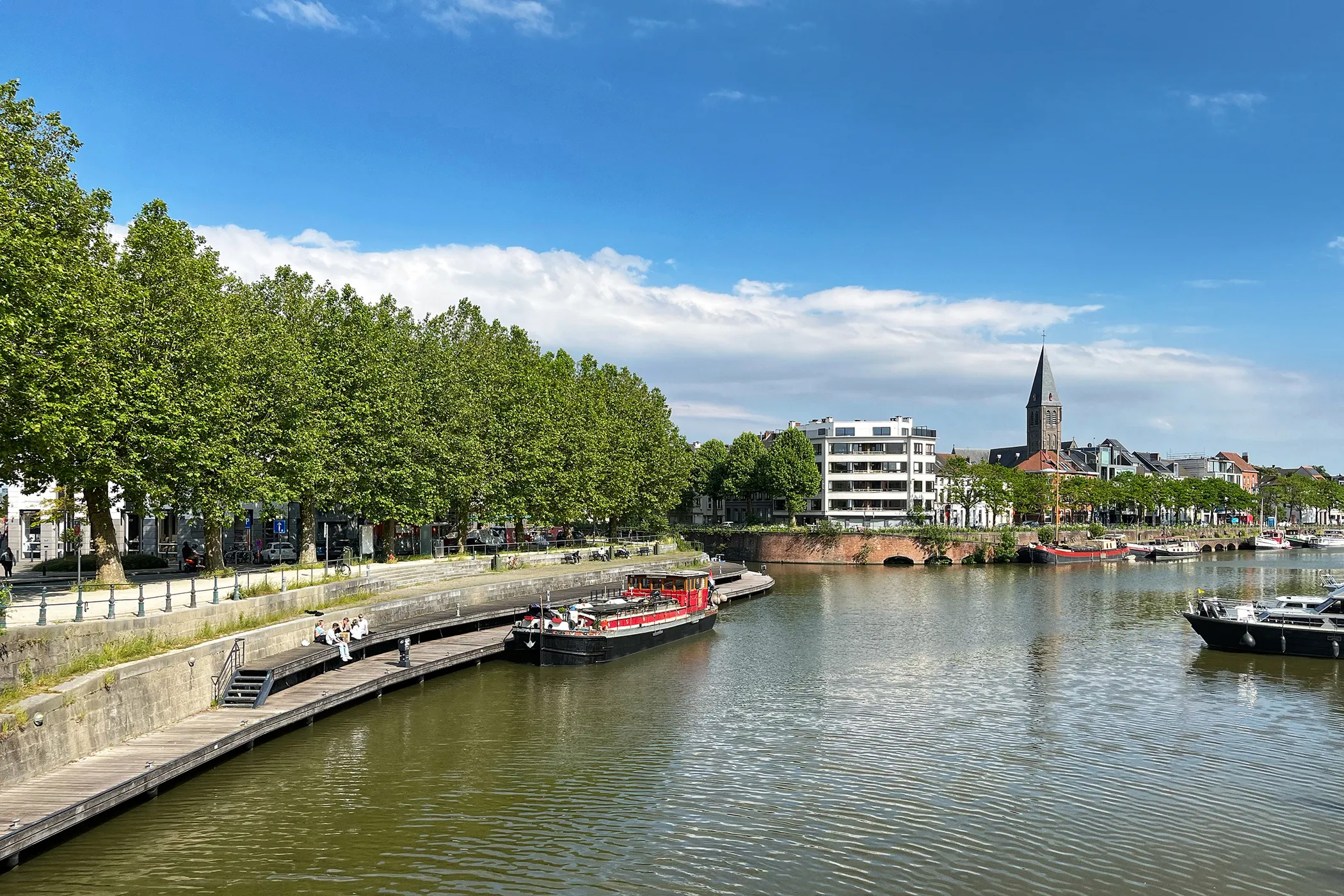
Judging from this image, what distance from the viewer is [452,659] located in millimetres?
42688

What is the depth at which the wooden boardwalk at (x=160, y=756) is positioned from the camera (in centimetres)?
2055

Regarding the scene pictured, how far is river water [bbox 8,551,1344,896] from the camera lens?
21.0 metres

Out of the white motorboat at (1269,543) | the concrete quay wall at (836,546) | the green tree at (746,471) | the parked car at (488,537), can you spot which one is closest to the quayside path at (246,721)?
the parked car at (488,537)

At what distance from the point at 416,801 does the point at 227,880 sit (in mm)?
5823

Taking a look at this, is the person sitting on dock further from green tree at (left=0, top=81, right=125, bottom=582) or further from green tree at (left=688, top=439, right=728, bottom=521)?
green tree at (left=688, top=439, right=728, bottom=521)

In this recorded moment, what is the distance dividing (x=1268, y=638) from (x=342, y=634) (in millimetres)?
47037

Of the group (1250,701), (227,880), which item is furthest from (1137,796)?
(227,880)

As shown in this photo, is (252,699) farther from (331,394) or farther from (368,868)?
(331,394)

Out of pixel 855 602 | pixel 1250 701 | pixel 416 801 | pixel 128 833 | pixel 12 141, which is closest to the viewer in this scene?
pixel 128 833

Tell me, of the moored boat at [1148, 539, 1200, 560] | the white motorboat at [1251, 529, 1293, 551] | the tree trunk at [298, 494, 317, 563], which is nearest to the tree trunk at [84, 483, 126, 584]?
the tree trunk at [298, 494, 317, 563]

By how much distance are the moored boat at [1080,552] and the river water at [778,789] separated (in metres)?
71.3

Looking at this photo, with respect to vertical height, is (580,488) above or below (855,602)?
above

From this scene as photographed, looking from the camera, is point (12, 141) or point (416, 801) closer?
point (416, 801)

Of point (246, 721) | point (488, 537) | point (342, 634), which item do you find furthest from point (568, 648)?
point (488, 537)
